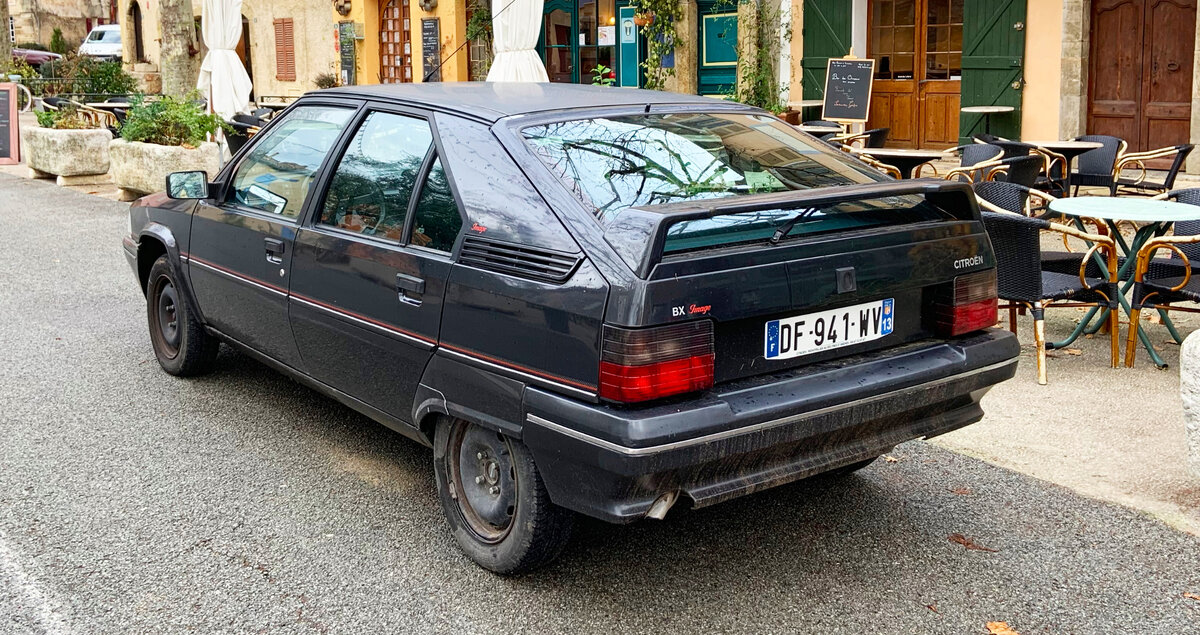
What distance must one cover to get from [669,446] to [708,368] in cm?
26

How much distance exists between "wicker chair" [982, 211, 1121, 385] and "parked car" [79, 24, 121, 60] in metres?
41.4

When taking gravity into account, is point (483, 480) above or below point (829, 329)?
below

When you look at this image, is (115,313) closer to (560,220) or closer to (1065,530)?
(560,220)

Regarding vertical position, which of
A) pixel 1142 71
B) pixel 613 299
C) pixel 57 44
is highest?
pixel 57 44

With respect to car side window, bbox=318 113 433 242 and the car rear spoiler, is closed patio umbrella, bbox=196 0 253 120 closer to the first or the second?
car side window, bbox=318 113 433 242

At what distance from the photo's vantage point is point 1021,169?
8.84m

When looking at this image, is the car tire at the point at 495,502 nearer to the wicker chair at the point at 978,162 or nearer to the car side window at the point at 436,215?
the car side window at the point at 436,215

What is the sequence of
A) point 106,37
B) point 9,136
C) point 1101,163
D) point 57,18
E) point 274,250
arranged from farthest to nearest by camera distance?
1. point 57,18
2. point 106,37
3. point 9,136
4. point 1101,163
5. point 274,250

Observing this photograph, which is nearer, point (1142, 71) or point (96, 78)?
point (1142, 71)

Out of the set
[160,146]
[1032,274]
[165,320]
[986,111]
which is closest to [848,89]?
[986,111]

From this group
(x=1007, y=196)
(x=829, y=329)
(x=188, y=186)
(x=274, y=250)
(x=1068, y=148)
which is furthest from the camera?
(x=1068, y=148)

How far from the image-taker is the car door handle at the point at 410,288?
3.83 metres

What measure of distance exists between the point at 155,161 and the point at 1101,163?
9471mm

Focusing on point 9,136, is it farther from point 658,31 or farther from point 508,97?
point 508,97
